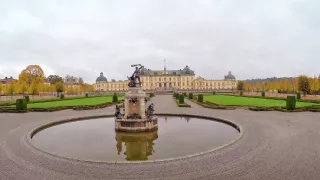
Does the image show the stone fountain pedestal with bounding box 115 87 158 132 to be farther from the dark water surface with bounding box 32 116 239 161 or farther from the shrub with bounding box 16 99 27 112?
the shrub with bounding box 16 99 27 112

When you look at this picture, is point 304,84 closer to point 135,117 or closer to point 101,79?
point 135,117

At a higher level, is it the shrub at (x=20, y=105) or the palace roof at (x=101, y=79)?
the palace roof at (x=101, y=79)

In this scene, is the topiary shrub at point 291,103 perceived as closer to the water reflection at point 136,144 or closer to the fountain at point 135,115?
the fountain at point 135,115

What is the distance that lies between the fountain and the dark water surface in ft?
2.31

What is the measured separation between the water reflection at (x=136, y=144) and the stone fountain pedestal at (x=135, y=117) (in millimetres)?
689

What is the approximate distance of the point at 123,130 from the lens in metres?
17.4

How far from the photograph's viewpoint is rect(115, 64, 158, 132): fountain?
1728 centimetres

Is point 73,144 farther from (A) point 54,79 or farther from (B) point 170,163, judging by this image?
(A) point 54,79

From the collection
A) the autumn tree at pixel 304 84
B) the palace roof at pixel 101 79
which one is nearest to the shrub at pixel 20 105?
the autumn tree at pixel 304 84

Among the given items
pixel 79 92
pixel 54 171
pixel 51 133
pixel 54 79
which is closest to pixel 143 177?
pixel 54 171

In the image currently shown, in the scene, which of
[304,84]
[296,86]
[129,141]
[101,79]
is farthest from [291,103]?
[101,79]

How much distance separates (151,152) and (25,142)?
7.32 m

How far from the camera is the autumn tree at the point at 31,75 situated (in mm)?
70125

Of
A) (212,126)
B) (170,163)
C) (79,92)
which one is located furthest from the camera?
Answer: (79,92)
